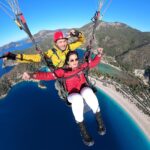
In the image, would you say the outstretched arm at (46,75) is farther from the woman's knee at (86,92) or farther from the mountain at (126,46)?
the mountain at (126,46)

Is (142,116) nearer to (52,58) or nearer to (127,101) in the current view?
(127,101)

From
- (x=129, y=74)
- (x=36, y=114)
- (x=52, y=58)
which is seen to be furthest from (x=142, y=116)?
(x=52, y=58)

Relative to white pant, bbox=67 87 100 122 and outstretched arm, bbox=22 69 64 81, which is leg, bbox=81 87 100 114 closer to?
white pant, bbox=67 87 100 122

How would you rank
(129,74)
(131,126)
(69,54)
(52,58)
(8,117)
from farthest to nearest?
(129,74), (8,117), (131,126), (52,58), (69,54)

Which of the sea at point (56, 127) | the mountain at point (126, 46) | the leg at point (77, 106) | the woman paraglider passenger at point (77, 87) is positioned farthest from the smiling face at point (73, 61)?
the mountain at point (126, 46)

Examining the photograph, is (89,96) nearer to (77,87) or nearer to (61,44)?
(77,87)

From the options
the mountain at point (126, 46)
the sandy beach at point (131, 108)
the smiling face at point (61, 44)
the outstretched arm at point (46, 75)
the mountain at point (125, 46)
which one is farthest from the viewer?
the mountain at point (126, 46)

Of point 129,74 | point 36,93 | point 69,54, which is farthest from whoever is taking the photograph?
point 129,74

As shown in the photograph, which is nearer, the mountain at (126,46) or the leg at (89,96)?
the leg at (89,96)
